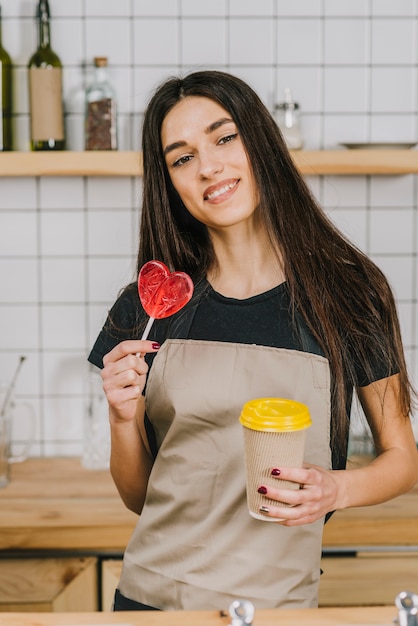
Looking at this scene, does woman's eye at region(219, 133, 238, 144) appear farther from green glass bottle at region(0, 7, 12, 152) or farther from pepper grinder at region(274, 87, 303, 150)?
green glass bottle at region(0, 7, 12, 152)

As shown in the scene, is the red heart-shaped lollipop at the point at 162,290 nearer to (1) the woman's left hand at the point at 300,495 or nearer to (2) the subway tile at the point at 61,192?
(1) the woman's left hand at the point at 300,495

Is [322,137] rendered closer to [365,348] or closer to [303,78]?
[303,78]

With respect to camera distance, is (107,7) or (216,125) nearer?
(216,125)

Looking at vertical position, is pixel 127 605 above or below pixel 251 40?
below

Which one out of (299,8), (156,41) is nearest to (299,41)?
(299,8)

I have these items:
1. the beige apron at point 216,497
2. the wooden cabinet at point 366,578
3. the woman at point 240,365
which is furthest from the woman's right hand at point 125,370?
the wooden cabinet at point 366,578

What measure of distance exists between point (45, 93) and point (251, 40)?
0.62m

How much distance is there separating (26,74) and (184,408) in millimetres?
1353

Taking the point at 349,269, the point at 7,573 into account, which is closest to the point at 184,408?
the point at 349,269

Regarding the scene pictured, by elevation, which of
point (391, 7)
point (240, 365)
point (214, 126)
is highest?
point (391, 7)

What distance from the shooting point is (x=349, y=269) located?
4.54 ft

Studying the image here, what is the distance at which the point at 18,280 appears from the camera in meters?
2.35

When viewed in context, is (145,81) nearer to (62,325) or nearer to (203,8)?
(203,8)

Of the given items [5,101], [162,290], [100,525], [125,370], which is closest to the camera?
[125,370]
